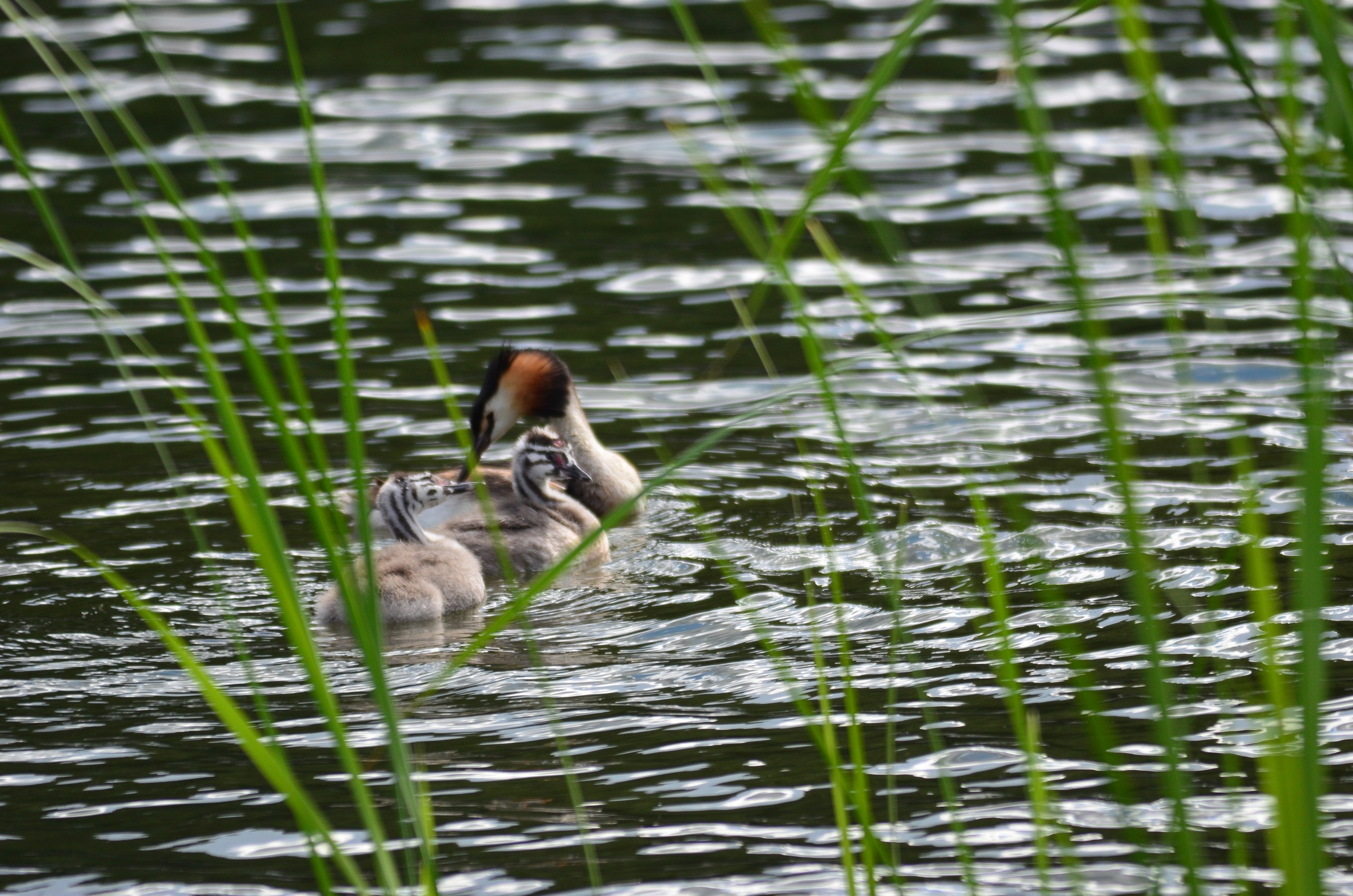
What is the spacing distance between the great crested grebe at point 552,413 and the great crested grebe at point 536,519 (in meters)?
0.13

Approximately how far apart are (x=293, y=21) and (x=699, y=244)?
6413mm

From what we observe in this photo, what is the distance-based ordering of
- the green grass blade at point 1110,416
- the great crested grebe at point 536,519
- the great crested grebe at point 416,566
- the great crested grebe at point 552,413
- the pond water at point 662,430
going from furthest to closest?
the great crested grebe at point 552,413 < the great crested grebe at point 536,519 < the great crested grebe at point 416,566 < the pond water at point 662,430 < the green grass blade at point 1110,416

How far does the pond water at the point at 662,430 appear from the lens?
14.4 ft

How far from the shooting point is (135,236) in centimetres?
1106

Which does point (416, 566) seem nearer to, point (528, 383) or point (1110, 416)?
point (528, 383)

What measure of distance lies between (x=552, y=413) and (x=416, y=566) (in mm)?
1904

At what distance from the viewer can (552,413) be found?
7.91 meters

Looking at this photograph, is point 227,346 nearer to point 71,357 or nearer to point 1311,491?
point 71,357

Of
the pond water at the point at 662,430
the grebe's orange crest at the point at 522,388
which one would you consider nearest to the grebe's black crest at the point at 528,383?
the grebe's orange crest at the point at 522,388

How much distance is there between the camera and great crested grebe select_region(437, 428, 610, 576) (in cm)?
685

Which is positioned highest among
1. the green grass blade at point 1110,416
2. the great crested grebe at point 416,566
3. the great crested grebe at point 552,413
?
the great crested grebe at point 552,413

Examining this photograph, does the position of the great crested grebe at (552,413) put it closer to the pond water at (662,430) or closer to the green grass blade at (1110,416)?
the pond water at (662,430)

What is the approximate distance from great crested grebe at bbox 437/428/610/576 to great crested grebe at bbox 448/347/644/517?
0.13 m

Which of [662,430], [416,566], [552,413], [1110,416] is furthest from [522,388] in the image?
[1110,416]
